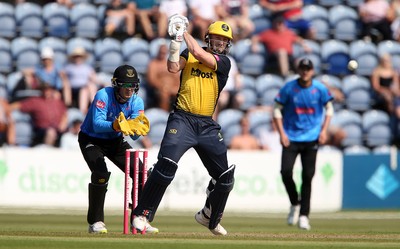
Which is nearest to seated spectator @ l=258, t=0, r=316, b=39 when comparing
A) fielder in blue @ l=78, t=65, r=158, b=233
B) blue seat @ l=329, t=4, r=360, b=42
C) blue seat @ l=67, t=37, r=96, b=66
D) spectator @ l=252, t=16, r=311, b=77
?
spectator @ l=252, t=16, r=311, b=77

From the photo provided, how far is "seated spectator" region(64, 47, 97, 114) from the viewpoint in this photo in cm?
1753

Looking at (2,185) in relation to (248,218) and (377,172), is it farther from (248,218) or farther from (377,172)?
(377,172)

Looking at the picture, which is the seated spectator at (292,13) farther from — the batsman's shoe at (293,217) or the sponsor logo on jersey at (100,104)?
the sponsor logo on jersey at (100,104)

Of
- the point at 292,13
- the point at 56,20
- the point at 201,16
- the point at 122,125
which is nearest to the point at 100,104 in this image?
the point at 122,125

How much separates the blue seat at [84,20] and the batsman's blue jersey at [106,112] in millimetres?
9112

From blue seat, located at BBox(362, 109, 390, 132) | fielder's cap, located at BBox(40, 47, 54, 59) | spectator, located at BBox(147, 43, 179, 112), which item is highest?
fielder's cap, located at BBox(40, 47, 54, 59)

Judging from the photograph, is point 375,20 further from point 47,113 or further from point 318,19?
point 47,113

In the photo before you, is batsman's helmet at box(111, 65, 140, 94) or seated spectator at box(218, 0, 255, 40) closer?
batsman's helmet at box(111, 65, 140, 94)

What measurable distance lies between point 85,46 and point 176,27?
952cm

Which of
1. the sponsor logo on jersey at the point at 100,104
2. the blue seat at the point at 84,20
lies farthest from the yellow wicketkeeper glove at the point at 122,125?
the blue seat at the point at 84,20

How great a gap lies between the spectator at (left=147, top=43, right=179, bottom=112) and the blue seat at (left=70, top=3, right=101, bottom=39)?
1.79 metres

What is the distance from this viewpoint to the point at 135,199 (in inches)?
386

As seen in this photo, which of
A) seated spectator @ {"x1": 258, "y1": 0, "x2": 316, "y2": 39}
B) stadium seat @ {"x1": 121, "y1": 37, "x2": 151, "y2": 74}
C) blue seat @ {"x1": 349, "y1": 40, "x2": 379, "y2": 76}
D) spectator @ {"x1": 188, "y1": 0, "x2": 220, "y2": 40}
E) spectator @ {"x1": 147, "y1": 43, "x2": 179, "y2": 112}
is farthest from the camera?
blue seat @ {"x1": 349, "y1": 40, "x2": 379, "y2": 76}

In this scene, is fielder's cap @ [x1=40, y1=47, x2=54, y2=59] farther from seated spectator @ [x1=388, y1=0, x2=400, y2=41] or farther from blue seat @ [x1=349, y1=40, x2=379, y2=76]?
seated spectator @ [x1=388, y1=0, x2=400, y2=41]
